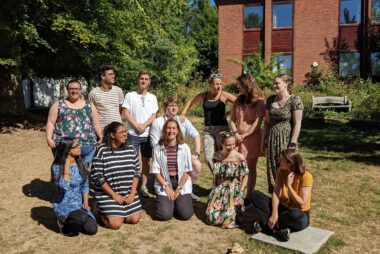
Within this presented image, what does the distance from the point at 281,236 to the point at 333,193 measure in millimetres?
2345

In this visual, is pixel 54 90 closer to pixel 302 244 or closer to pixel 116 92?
pixel 116 92

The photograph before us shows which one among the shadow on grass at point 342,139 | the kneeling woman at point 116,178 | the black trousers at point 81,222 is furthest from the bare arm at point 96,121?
the shadow on grass at point 342,139

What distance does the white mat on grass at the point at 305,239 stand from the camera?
4.35 m

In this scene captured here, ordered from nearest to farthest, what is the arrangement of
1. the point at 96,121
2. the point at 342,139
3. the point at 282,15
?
the point at 96,121 < the point at 342,139 < the point at 282,15

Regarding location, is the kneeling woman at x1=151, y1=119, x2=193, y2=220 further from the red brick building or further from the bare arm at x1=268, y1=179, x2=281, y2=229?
the red brick building

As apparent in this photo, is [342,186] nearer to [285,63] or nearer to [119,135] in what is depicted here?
[119,135]

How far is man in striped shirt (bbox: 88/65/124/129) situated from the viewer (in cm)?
601

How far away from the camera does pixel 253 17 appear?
81.8 feet

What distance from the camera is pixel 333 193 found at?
21.4 ft

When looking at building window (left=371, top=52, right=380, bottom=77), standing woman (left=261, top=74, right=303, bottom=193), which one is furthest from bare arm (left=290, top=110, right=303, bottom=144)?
building window (left=371, top=52, right=380, bottom=77)

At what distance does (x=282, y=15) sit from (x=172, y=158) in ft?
67.8

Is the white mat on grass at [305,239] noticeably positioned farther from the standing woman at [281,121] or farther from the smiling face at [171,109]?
the smiling face at [171,109]

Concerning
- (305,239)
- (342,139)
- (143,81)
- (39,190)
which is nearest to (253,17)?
(342,139)

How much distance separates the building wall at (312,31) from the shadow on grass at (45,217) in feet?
66.4
